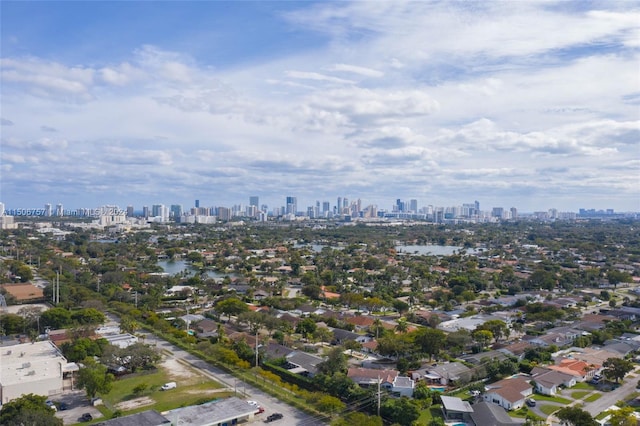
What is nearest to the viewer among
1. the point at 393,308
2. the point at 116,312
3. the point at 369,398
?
the point at 369,398

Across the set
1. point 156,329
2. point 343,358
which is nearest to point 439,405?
point 343,358

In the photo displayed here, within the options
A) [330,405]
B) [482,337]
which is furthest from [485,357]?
[330,405]

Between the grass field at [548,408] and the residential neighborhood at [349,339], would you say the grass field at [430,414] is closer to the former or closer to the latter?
the residential neighborhood at [349,339]

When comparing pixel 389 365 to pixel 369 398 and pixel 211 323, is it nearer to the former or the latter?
pixel 369 398

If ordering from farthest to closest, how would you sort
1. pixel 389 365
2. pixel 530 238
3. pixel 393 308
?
pixel 530 238, pixel 393 308, pixel 389 365

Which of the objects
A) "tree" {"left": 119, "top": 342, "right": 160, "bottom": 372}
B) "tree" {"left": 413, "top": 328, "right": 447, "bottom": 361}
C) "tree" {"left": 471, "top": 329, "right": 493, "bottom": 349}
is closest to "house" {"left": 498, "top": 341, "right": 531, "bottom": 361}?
"tree" {"left": 471, "top": 329, "right": 493, "bottom": 349}

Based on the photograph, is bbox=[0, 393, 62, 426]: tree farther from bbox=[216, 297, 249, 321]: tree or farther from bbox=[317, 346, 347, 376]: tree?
bbox=[216, 297, 249, 321]: tree
